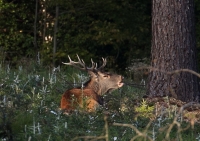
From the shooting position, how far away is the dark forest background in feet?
64.2

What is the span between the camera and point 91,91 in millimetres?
10742

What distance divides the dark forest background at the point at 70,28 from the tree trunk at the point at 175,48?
27.1 ft

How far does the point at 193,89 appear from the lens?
1099 centimetres

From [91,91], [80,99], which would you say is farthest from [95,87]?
[80,99]

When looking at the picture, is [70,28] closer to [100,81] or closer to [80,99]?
[100,81]

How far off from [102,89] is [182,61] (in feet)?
4.57

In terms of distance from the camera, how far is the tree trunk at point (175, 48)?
10875mm

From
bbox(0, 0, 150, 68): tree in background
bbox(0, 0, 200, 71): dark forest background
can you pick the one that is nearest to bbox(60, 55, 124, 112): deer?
bbox(0, 0, 200, 71): dark forest background

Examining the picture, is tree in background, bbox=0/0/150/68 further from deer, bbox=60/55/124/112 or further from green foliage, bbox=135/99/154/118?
green foliage, bbox=135/99/154/118

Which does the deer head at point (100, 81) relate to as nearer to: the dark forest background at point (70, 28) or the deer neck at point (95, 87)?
the deer neck at point (95, 87)

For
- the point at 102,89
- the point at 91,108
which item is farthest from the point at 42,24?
the point at 91,108

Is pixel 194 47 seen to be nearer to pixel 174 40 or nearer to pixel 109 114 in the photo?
pixel 174 40

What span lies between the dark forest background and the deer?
25.2 feet

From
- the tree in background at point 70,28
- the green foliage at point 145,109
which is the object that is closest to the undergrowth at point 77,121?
the green foliage at point 145,109
